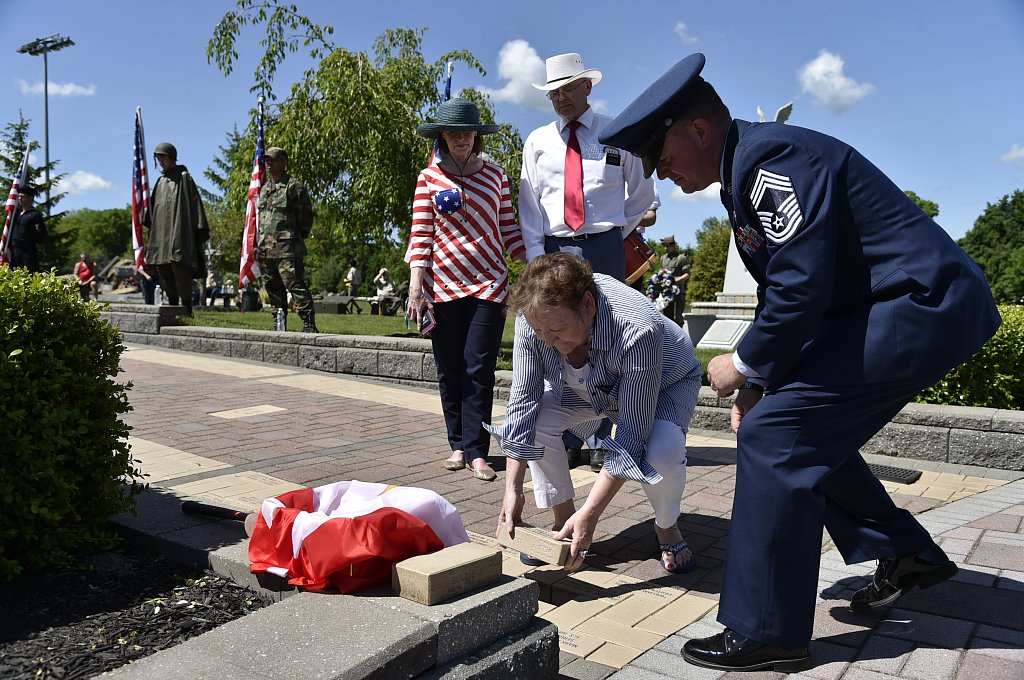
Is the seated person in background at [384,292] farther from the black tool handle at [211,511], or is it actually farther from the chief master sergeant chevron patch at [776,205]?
the chief master sergeant chevron patch at [776,205]

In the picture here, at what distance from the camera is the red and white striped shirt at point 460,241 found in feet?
16.6

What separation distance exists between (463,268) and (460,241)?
17 centimetres

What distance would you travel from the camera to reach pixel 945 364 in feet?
7.98

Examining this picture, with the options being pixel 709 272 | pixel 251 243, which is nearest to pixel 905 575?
pixel 251 243

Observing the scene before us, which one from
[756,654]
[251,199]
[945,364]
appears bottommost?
[756,654]

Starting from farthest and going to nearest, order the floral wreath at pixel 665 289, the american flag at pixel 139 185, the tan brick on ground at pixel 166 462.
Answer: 1. the floral wreath at pixel 665 289
2. the american flag at pixel 139 185
3. the tan brick on ground at pixel 166 462

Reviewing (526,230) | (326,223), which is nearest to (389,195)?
(326,223)

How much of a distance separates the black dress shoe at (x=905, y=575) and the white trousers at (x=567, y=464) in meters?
0.77

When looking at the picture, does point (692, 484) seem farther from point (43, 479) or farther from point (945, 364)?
point (43, 479)

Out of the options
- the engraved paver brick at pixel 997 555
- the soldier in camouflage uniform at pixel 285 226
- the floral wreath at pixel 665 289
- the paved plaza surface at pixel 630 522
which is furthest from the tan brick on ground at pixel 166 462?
the floral wreath at pixel 665 289

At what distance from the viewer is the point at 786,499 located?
244cm

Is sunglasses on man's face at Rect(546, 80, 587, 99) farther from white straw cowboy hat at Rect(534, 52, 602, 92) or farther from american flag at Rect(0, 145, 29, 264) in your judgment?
american flag at Rect(0, 145, 29, 264)

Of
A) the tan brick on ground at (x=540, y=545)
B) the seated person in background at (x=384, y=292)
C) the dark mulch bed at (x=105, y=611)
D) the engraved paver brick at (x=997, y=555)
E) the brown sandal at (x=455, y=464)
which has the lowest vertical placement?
the engraved paver brick at (x=997, y=555)

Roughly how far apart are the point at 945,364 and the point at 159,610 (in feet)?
7.81
